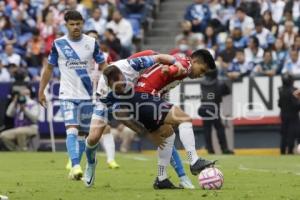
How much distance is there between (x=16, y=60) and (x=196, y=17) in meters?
5.61

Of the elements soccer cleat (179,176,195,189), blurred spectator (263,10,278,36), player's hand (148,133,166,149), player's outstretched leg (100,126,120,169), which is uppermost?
blurred spectator (263,10,278,36)

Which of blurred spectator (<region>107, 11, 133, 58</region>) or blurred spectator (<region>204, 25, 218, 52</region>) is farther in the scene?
blurred spectator (<region>107, 11, 133, 58</region>)

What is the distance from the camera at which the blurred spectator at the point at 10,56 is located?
2903 cm

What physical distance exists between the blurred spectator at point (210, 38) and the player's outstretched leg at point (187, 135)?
15.9m

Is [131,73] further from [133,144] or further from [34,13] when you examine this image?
[34,13]

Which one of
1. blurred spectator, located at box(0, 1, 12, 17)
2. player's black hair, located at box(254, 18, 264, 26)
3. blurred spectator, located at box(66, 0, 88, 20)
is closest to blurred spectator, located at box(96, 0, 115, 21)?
blurred spectator, located at box(66, 0, 88, 20)

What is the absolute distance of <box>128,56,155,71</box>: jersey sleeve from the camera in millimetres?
13102

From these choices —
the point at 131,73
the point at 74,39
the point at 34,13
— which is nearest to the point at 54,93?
the point at 34,13

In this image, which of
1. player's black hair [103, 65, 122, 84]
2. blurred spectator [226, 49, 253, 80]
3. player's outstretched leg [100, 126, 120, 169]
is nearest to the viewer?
player's black hair [103, 65, 122, 84]

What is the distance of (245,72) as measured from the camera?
2750cm

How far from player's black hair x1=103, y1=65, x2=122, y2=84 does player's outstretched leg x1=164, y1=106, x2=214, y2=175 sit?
0.85 meters

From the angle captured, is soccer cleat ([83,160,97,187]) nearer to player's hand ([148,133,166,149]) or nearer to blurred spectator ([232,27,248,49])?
player's hand ([148,133,166,149])

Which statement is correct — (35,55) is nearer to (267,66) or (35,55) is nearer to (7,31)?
(7,31)

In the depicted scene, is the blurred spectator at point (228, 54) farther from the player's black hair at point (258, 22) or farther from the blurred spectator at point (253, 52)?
the player's black hair at point (258, 22)
